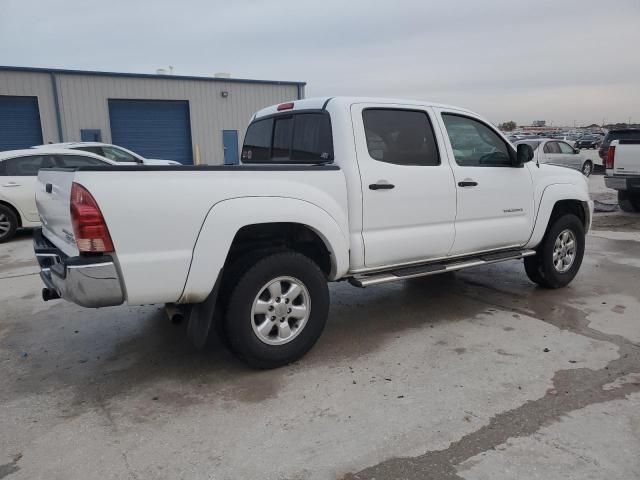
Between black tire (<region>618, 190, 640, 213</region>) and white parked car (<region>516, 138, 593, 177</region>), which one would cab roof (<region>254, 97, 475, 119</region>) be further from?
white parked car (<region>516, 138, 593, 177</region>)

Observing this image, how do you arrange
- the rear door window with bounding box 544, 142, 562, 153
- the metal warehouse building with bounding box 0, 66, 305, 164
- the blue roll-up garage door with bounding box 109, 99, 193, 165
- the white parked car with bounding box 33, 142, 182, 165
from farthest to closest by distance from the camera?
the blue roll-up garage door with bounding box 109, 99, 193, 165 → the metal warehouse building with bounding box 0, 66, 305, 164 → the rear door window with bounding box 544, 142, 562, 153 → the white parked car with bounding box 33, 142, 182, 165

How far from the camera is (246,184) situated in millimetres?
3623

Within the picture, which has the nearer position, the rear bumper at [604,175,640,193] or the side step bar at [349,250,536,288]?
the side step bar at [349,250,536,288]

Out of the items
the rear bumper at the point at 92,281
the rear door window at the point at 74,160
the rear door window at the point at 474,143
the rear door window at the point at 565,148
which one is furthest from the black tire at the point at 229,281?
the rear door window at the point at 565,148

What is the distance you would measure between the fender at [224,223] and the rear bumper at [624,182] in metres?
9.54

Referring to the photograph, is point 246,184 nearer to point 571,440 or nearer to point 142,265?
point 142,265

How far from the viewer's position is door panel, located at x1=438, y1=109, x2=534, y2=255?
16.0 ft

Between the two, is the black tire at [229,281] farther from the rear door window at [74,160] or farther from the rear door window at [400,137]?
the rear door window at [74,160]

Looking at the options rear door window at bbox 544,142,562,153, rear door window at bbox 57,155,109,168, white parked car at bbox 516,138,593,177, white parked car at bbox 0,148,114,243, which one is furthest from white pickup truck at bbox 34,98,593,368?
rear door window at bbox 544,142,562,153

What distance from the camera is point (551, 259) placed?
5828 mm

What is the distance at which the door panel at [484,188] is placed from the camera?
4.89 metres

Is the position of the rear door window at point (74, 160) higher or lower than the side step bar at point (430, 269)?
higher

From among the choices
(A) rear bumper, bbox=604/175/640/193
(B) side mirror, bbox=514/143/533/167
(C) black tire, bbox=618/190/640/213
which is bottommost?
(C) black tire, bbox=618/190/640/213

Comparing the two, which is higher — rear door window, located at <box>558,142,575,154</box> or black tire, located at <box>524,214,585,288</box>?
rear door window, located at <box>558,142,575,154</box>
